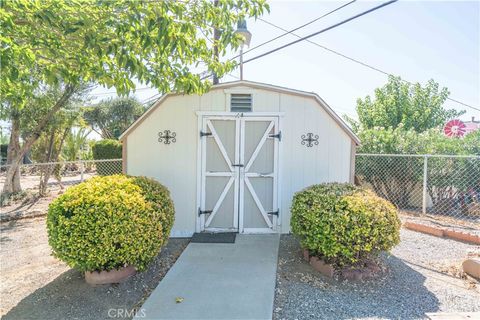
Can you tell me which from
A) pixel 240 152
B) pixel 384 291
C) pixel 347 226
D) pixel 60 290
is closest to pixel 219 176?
pixel 240 152

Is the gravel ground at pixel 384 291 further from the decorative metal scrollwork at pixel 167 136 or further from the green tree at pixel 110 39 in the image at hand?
the green tree at pixel 110 39

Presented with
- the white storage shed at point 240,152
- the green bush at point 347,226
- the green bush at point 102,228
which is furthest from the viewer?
the white storage shed at point 240,152

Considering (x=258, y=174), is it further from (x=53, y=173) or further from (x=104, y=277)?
(x=53, y=173)

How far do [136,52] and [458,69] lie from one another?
416 inches

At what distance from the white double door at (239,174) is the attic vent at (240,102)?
→ 160 millimetres

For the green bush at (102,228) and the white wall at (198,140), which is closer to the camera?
the green bush at (102,228)

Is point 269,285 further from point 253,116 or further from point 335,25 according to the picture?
point 335,25

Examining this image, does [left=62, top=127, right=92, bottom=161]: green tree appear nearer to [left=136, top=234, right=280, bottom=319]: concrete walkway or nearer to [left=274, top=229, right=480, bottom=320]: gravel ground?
[left=136, top=234, right=280, bottom=319]: concrete walkway

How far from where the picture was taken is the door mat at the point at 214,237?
482 centimetres

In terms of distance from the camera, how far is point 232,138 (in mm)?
5160

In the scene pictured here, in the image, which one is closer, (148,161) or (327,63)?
(148,161)

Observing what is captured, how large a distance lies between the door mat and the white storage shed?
13 centimetres

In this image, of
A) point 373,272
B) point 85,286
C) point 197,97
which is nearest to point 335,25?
point 197,97

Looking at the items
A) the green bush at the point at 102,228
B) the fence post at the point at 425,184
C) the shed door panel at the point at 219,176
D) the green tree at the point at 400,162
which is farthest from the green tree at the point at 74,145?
the fence post at the point at 425,184
